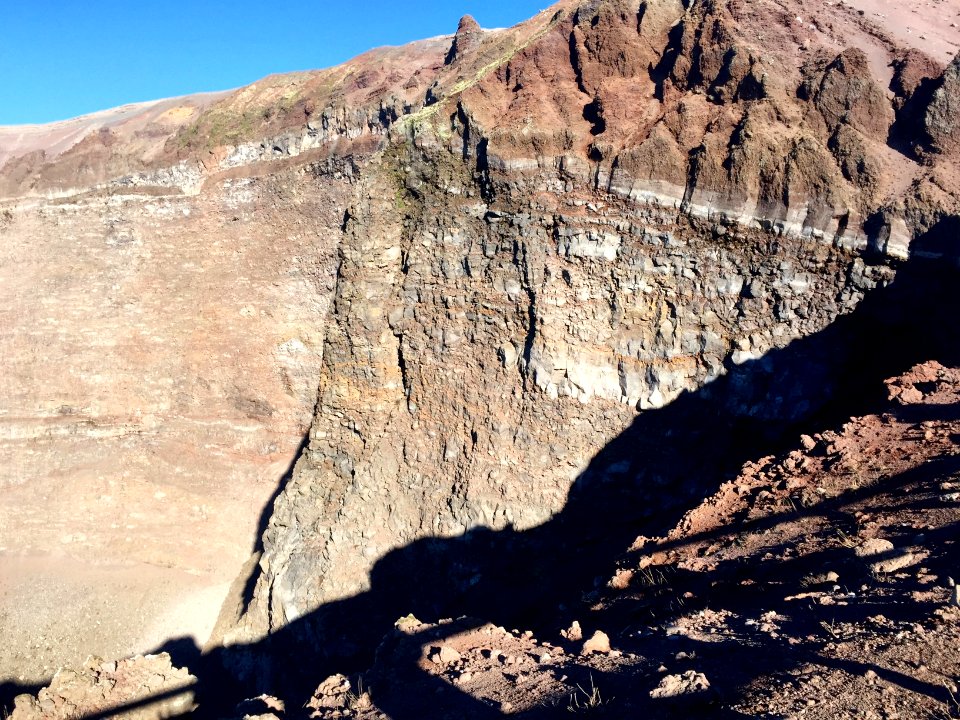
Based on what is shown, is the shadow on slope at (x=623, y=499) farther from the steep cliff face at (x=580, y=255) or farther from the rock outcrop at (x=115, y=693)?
the rock outcrop at (x=115, y=693)

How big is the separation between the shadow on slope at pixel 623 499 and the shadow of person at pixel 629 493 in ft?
0.07

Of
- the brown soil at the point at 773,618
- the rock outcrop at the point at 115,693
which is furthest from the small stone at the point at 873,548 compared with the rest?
the rock outcrop at the point at 115,693

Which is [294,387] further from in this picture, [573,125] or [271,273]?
[573,125]

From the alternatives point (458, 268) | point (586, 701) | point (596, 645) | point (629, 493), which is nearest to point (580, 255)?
point (458, 268)

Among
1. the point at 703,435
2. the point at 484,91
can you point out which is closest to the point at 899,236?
the point at 703,435

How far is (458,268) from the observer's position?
1159 centimetres

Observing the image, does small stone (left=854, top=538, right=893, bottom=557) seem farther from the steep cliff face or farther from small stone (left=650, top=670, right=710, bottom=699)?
the steep cliff face

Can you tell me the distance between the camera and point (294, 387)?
14539 mm

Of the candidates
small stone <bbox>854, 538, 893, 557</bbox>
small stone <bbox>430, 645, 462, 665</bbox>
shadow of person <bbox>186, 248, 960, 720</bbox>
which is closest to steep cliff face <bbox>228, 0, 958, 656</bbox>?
shadow of person <bbox>186, 248, 960, 720</bbox>

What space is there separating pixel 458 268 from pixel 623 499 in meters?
5.26

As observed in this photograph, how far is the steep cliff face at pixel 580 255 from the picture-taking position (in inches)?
378

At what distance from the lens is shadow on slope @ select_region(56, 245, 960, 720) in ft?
29.1

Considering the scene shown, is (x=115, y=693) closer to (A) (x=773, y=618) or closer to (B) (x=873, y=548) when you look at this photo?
(A) (x=773, y=618)

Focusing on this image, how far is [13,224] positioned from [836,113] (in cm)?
1908
